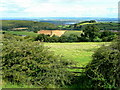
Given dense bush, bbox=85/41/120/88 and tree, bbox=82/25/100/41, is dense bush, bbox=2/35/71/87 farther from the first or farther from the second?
tree, bbox=82/25/100/41

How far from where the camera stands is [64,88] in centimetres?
936

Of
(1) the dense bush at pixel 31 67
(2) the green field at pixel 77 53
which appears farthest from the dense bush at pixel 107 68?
(2) the green field at pixel 77 53

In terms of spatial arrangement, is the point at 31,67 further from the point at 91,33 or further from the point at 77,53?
the point at 91,33

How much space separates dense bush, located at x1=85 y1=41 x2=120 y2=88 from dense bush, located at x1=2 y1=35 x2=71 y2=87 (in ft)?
5.64

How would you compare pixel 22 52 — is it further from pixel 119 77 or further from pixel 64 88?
pixel 119 77

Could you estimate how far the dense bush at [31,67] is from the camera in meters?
9.26

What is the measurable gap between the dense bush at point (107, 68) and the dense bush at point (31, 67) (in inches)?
67.6

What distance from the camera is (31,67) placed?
949 centimetres

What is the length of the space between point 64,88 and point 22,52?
3.34m

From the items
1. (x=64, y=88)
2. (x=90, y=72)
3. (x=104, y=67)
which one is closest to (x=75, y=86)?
(x=64, y=88)

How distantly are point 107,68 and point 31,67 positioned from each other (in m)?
4.46

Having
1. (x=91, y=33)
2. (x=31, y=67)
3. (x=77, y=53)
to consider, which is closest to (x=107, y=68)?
(x=31, y=67)

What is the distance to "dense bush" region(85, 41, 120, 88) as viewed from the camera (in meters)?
8.48

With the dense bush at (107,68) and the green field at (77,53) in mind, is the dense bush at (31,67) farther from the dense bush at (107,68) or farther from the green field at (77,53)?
the green field at (77,53)
